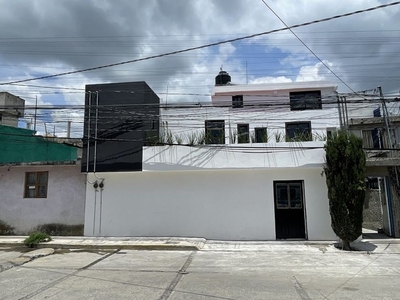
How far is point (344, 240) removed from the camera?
1006 centimetres

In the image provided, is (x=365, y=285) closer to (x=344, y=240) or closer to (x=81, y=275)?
(x=344, y=240)

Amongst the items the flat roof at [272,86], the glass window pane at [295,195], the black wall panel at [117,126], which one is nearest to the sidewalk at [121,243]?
the black wall panel at [117,126]

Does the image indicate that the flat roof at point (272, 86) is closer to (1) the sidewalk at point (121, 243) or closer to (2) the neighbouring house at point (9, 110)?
(2) the neighbouring house at point (9, 110)

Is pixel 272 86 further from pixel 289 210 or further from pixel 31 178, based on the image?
pixel 31 178

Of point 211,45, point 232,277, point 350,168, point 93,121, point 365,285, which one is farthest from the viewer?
point 93,121

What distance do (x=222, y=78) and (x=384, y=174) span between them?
2051cm

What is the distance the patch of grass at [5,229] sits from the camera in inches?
520

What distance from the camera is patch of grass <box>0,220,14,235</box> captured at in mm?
13211

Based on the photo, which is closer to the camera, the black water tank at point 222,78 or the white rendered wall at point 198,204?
the white rendered wall at point 198,204

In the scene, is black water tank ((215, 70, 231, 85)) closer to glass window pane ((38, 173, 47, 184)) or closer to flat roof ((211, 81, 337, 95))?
flat roof ((211, 81, 337, 95))

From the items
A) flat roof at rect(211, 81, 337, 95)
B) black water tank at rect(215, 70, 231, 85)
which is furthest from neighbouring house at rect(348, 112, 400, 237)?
black water tank at rect(215, 70, 231, 85)

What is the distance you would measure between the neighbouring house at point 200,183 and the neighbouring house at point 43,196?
715 millimetres

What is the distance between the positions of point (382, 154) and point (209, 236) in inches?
387

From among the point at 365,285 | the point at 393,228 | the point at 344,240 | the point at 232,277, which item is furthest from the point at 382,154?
the point at 232,277
